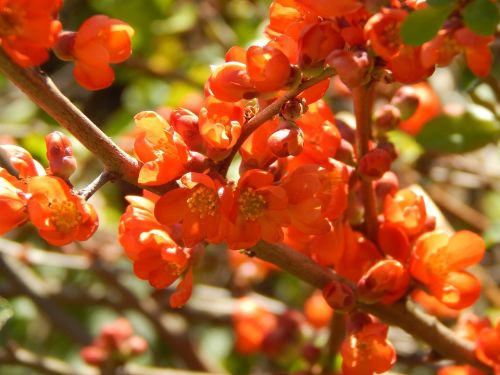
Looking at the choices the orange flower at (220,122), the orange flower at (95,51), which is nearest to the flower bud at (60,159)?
the orange flower at (95,51)

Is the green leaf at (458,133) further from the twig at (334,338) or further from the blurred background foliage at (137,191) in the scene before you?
the twig at (334,338)

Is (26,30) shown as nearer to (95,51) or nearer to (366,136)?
(95,51)

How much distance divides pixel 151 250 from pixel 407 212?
509 millimetres

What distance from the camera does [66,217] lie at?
53.3 inches

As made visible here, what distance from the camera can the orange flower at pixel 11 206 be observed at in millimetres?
1363

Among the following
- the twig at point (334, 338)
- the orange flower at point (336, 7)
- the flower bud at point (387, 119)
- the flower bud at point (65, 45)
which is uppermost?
the flower bud at point (65, 45)

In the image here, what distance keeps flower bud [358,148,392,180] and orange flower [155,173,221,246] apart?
1.01 ft

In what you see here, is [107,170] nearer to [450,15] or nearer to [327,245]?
[327,245]

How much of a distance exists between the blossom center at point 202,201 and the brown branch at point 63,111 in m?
0.11

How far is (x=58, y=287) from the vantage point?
3.20m

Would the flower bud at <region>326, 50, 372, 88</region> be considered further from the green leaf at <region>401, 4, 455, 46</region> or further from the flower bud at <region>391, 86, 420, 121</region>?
the flower bud at <region>391, 86, 420, 121</region>

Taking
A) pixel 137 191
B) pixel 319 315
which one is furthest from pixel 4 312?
pixel 137 191

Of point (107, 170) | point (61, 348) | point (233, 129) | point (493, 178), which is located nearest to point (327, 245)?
point (233, 129)

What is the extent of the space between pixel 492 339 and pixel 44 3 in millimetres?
1066
